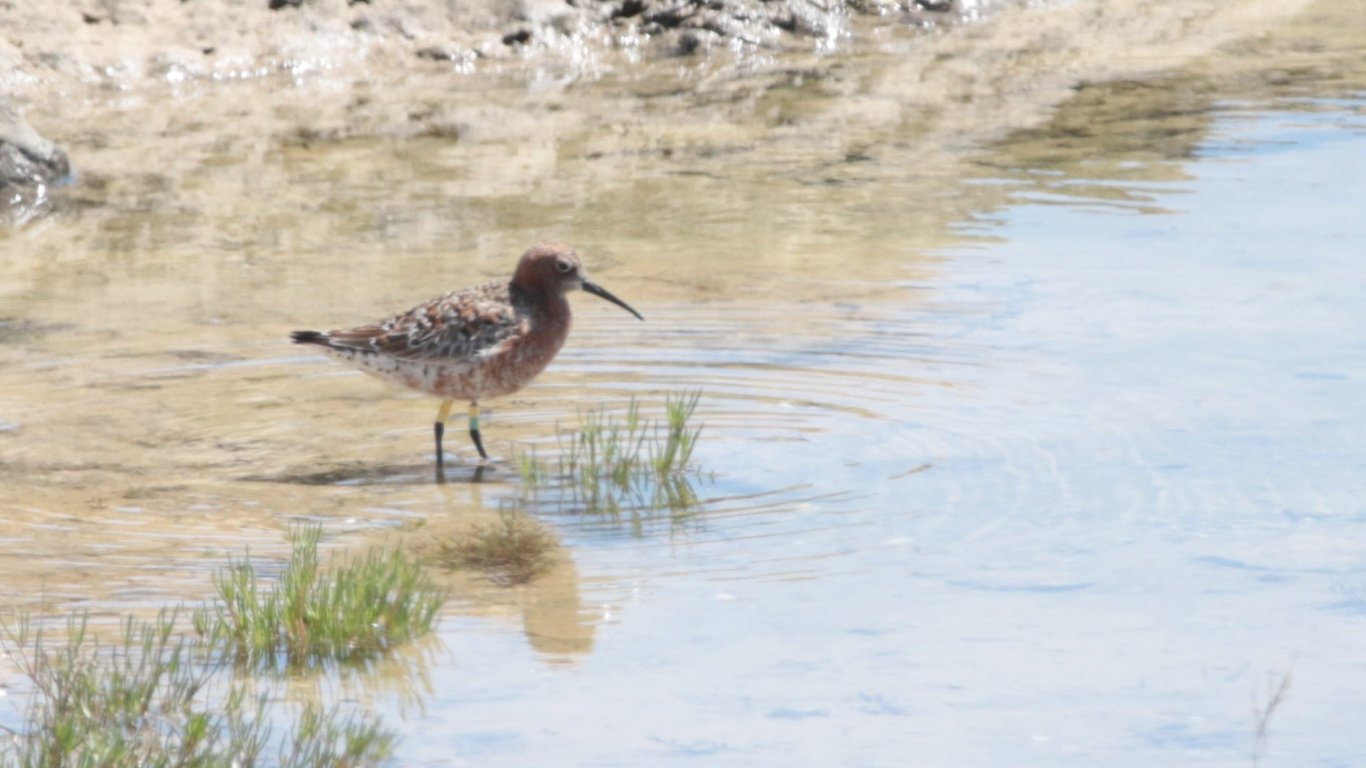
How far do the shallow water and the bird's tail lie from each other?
0.50 m

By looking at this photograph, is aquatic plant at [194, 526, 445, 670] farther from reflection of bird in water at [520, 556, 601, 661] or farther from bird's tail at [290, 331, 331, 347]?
bird's tail at [290, 331, 331, 347]

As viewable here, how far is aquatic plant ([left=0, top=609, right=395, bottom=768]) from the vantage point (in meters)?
5.01

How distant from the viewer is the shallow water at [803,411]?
614 centimetres

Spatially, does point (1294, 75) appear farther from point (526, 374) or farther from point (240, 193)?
point (526, 374)

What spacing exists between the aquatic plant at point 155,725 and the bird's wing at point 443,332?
133 inches

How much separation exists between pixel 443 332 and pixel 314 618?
3.20 m

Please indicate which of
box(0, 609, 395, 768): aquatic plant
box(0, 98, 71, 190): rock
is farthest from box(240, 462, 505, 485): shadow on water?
box(0, 98, 71, 190): rock

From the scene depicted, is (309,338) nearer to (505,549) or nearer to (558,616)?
(505,549)

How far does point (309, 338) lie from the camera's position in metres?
9.23

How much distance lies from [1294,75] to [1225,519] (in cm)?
1107

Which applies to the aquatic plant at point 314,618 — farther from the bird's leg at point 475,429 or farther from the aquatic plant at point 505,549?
the bird's leg at point 475,429

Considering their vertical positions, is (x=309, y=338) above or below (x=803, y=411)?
above

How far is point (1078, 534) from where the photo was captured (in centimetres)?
768

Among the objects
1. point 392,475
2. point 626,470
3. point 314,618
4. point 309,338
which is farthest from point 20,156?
point 314,618
